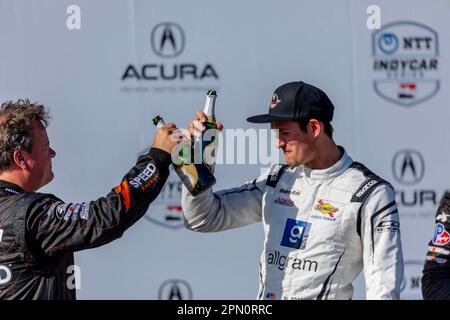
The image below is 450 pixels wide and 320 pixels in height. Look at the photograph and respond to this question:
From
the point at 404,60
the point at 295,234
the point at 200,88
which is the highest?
the point at 404,60

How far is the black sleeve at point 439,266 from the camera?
8.11 feet

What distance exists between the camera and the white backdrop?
3.75 metres

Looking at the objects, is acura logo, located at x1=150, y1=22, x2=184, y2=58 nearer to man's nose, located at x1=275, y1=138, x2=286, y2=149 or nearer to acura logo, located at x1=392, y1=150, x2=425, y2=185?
acura logo, located at x1=392, y1=150, x2=425, y2=185

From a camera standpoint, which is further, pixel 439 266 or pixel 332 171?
pixel 332 171

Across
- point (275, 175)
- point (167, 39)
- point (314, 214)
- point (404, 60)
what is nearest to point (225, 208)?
point (275, 175)

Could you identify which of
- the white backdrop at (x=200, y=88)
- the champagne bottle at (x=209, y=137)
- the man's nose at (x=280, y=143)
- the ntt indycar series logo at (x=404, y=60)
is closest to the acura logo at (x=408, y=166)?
the white backdrop at (x=200, y=88)

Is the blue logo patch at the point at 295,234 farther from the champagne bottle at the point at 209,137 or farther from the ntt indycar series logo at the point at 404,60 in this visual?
the ntt indycar series logo at the point at 404,60

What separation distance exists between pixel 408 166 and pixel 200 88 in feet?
3.51

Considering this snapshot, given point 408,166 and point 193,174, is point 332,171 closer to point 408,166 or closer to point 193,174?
point 193,174

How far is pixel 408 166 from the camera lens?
12.7 ft

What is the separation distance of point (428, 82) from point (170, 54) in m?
1.25

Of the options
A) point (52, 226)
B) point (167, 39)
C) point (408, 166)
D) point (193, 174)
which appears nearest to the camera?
point (52, 226)

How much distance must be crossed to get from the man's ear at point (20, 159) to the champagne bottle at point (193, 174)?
407 millimetres
